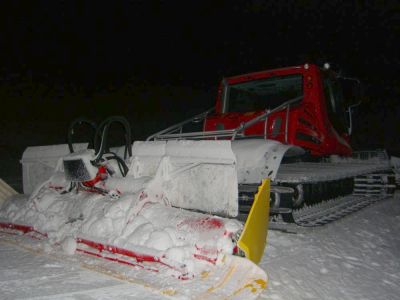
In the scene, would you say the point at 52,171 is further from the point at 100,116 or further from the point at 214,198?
the point at 100,116

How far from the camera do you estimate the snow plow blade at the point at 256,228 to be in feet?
9.32

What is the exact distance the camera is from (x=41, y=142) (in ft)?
53.6

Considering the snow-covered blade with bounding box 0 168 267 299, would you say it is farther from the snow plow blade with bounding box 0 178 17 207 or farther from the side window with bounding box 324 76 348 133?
the side window with bounding box 324 76 348 133

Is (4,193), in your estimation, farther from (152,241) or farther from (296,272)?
(296,272)

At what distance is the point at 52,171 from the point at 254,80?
338 cm

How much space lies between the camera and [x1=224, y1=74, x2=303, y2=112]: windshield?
19.3 feet

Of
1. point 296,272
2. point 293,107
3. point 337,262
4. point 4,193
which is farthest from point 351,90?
point 4,193

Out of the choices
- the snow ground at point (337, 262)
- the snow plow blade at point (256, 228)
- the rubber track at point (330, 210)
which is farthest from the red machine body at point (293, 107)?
the snow plow blade at point (256, 228)

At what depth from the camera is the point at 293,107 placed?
5.56 meters

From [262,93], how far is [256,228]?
361cm

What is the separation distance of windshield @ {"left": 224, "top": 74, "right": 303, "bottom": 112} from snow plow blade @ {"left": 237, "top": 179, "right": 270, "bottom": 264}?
3.05 meters

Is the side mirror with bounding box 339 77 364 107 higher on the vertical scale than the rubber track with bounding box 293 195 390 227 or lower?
higher

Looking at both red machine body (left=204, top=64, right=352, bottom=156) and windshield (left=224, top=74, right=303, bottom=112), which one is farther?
windshield (left=224, top=74, right=303, bottom=112)

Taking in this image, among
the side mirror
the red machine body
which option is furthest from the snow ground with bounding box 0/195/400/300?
the side mirror
